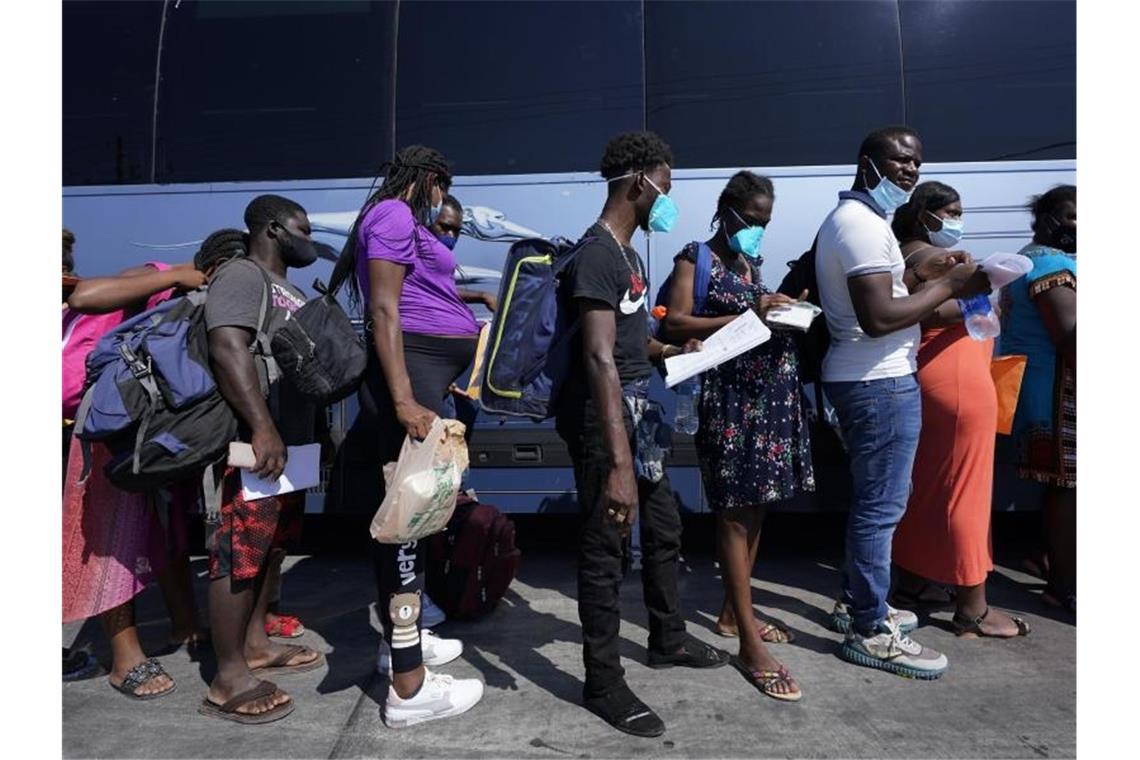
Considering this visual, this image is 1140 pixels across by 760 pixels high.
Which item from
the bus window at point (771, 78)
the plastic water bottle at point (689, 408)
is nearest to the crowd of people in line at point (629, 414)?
the plastic water bottle at point (689, 408)

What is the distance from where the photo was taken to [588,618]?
8.98ft

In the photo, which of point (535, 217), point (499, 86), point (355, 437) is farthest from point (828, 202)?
point (355, 437)

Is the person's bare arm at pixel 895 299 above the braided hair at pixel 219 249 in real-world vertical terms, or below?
below

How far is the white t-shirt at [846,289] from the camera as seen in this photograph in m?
2.95

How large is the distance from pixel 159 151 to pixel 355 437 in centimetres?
190

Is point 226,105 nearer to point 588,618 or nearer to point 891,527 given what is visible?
point 588,618

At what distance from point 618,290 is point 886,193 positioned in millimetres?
1208

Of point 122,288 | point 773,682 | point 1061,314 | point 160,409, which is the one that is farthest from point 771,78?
point 160,409

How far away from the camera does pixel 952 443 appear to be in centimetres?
351

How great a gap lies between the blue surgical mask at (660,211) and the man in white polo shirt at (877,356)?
0.66 metres

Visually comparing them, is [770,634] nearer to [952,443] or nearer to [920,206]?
[952,443]

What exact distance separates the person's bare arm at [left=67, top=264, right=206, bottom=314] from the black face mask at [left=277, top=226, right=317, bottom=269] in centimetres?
39

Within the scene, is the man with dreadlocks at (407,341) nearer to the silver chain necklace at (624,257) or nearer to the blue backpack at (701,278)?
the silver chain necklace at (624,257)

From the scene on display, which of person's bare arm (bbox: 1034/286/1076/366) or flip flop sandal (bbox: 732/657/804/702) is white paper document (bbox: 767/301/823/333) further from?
person's bare arm (bbox: 1034/286/1076/366)
